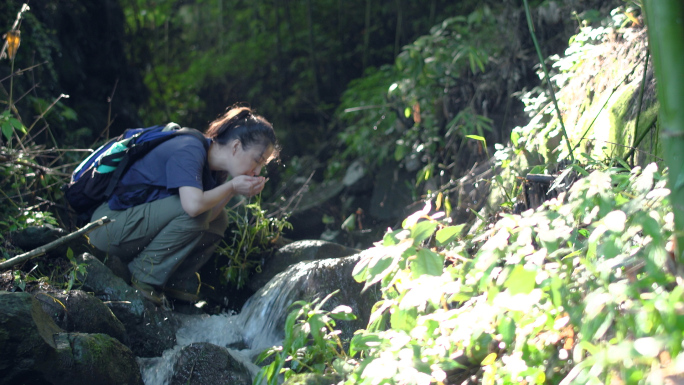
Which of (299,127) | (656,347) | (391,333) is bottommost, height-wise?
(299,127)

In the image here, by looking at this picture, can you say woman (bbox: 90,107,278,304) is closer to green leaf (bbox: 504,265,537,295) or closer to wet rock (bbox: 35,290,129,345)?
wet rock (bbox: 35,290,129,345)

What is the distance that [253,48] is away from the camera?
8531 millimetres

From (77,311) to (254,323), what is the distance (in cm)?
110

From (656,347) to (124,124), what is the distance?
21.1 feet

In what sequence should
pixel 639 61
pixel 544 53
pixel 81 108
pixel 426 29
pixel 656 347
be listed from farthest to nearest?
pixel 426 29
pixel 81 108
pixel 544 53
pixel 639 61
pixel 656 347

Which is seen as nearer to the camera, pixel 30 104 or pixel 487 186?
pixel 487 186

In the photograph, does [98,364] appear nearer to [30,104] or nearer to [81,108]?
[30,104]

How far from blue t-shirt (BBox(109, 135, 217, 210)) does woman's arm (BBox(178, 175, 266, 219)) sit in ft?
0.26

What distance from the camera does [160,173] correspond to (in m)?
3.62

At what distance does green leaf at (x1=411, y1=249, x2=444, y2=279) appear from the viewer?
1.53 metres

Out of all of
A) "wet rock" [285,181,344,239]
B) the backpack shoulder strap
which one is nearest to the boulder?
the backpack shoulder strap

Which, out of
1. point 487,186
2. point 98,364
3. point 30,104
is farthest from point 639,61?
point 30,104

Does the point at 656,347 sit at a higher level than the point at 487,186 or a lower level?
higher

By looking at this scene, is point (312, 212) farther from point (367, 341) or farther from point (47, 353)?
point (367, 341)
